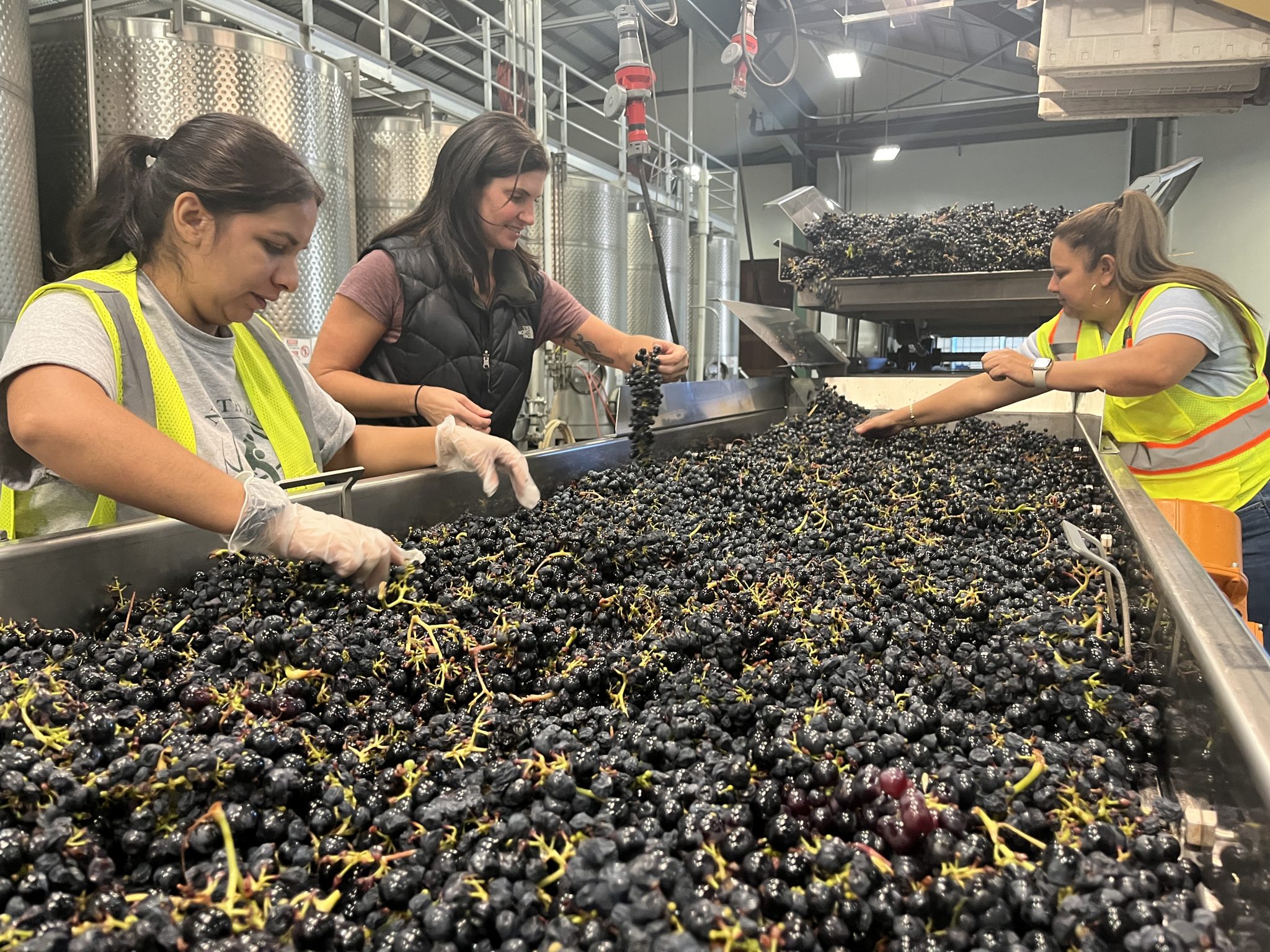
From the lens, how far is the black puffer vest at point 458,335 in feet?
7.86

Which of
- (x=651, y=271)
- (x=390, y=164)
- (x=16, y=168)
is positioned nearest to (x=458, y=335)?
(x=16, y=168)

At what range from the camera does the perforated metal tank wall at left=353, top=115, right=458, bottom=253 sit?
13.6 ft

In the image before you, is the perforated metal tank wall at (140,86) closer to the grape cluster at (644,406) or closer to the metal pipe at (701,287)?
the grape cluster at (644,406)

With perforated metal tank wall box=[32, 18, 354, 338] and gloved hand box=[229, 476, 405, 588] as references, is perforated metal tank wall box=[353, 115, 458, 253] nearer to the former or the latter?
perforated metal tank wall box=[32, 18, 354, 338]

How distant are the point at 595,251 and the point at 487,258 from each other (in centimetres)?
353

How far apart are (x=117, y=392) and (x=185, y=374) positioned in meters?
0.24

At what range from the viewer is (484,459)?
172 cm

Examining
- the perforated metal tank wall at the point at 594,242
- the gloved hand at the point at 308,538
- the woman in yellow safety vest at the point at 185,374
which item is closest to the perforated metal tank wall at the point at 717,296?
the perforated metal tank wall at the point at 594,242

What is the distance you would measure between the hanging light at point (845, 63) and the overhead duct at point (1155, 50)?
4737 mm

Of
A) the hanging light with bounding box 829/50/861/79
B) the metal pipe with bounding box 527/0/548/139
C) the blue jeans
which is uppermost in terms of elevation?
the hanging light with bounding box 829/50/861/79

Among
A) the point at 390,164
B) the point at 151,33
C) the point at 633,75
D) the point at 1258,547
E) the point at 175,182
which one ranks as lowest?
the point at 1258,547

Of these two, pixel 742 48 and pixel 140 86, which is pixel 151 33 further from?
pixel 742 48

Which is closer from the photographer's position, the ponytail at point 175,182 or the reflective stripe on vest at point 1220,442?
the ponytail at point 175,182

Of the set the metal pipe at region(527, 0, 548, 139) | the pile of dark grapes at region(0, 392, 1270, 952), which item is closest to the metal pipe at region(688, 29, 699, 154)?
the metal pipe at region(527, 0, 548, 139)
